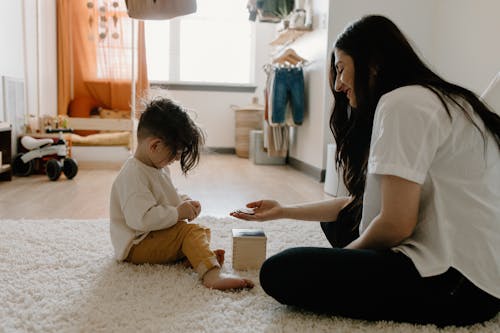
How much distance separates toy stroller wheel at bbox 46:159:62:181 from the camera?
297 centimetres

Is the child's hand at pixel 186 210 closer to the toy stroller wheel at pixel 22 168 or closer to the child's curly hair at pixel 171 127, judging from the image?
the child's curly hair at pixel 171 127

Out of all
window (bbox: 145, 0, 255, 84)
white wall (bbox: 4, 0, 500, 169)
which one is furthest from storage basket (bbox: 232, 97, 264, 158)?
white wall (bbox: 4, 0, 500, 169)

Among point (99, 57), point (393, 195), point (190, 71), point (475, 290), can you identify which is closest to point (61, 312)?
point (393, 195)

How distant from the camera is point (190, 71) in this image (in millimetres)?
5309

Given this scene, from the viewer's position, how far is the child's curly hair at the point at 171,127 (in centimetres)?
125

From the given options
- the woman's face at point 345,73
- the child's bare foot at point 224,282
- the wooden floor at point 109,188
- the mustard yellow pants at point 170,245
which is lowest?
the wooden floor at point 109,188

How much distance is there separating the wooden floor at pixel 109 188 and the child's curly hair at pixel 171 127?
836mm

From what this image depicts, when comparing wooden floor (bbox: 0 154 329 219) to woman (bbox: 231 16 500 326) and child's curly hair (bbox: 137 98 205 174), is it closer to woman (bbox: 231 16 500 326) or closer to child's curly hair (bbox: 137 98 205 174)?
child's curly hair (bbox: 137 98 205 174)

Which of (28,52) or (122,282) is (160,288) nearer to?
(122,282)

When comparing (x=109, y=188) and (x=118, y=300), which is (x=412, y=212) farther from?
(x=109, y=188)

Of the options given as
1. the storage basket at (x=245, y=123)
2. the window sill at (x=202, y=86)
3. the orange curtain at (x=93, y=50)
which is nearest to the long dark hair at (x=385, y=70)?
the orange curtain at (x=93, y=50)

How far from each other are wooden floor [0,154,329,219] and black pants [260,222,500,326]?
1157mm

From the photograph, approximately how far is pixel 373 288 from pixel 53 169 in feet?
8.45

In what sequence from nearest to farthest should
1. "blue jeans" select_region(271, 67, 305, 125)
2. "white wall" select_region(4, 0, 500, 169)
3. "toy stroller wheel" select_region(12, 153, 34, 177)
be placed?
1. "white wall" select_region(4, 0, 500, 169)
2. "toy stroller wheel" select_region(12, 153, 34, 177)
3. "blue jeans" select_region(271, 67, 305, 125)
